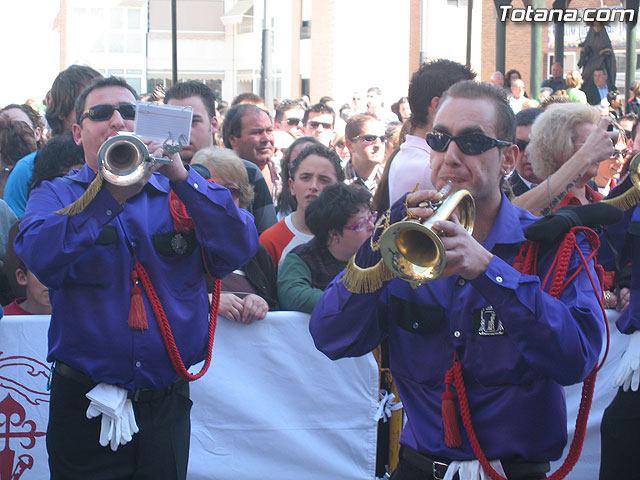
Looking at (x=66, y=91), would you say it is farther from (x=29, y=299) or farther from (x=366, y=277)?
(x=366, y=277)

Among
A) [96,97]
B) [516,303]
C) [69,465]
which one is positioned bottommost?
[69,465]

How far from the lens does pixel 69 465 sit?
9.83 feet

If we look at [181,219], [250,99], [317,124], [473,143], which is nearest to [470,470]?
[473,143]

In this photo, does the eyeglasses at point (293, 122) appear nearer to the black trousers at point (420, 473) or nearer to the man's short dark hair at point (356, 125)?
the man's short dark hair at point (356, 125)

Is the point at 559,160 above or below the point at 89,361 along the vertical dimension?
above

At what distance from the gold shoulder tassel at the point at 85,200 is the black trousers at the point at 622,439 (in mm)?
2383

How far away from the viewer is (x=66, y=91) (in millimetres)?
4695

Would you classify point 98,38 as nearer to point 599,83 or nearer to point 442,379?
point 599,83

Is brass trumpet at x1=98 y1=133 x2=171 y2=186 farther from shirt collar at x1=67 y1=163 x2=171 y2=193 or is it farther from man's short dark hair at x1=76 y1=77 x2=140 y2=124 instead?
man's short dark hair at x1=76 y1=77 x2=140 y2=124

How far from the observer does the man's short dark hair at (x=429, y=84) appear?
382cm

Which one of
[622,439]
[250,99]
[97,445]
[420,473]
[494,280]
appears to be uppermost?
[250,99]

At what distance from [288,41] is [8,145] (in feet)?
104

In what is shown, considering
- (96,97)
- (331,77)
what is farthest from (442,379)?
(331,77)

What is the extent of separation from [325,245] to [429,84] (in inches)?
42.7
